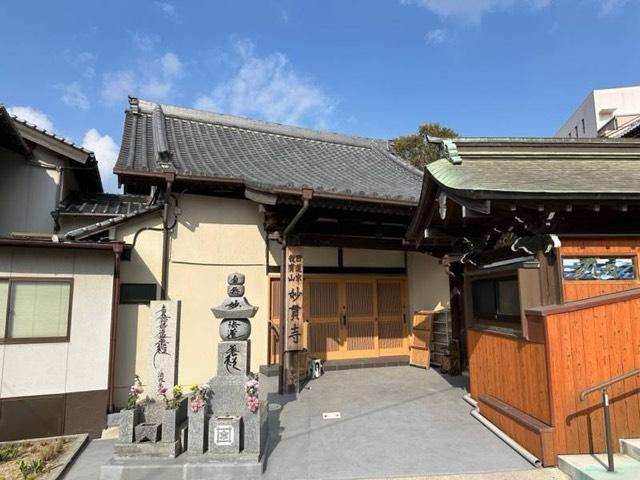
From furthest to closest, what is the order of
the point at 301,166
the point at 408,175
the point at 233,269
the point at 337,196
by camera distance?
the point at 408,175
the point at 301,166
the point at 233,269
the point at 337,196

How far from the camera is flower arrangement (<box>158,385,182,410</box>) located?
574cm

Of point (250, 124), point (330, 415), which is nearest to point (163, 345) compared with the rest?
point (330, 415)

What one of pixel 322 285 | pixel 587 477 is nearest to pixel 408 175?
pixel 322 285

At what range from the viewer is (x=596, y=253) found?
5789mm

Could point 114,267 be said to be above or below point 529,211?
below

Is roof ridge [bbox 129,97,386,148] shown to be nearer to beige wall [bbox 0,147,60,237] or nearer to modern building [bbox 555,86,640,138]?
beige wall [bbox 0,147,60,237]

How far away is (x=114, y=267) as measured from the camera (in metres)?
7.70

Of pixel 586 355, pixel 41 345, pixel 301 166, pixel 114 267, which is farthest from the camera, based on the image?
pixel 301 166

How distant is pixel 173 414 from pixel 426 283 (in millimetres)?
8107

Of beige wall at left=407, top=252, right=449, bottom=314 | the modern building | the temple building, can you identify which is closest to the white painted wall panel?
the temple building

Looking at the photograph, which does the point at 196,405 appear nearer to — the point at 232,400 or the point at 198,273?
the point at 232,400

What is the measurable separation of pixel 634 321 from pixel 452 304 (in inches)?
187

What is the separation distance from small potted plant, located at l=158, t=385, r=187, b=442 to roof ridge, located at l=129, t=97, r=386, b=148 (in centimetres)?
982

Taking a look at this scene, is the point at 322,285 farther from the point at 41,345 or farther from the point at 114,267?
the point at 41,345
